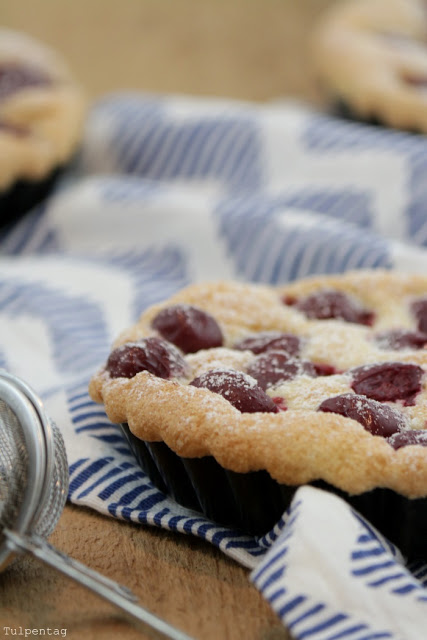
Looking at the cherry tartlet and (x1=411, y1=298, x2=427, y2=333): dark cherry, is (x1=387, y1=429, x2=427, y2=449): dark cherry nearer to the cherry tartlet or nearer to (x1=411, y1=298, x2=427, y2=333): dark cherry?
the cherry tartlet

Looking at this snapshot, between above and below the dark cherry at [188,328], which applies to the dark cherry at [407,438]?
above

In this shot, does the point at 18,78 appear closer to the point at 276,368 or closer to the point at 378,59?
the point at 378,59

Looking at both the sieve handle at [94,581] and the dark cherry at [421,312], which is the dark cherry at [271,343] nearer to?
the dark cherry at [421,312]

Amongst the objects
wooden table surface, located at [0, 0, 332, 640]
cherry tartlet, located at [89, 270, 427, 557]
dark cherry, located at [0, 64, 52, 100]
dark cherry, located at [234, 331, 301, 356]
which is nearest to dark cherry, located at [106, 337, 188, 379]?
cherry tartlet, located at [89, 270, 427, 557]

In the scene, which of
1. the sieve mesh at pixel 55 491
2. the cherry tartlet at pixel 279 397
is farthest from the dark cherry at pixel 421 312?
the sieve mesh at pixel 55 491

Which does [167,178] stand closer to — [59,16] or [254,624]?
[59,16]

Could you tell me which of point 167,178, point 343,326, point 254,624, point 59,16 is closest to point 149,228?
point 167,178

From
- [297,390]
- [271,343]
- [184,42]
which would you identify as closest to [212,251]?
[271,343]
